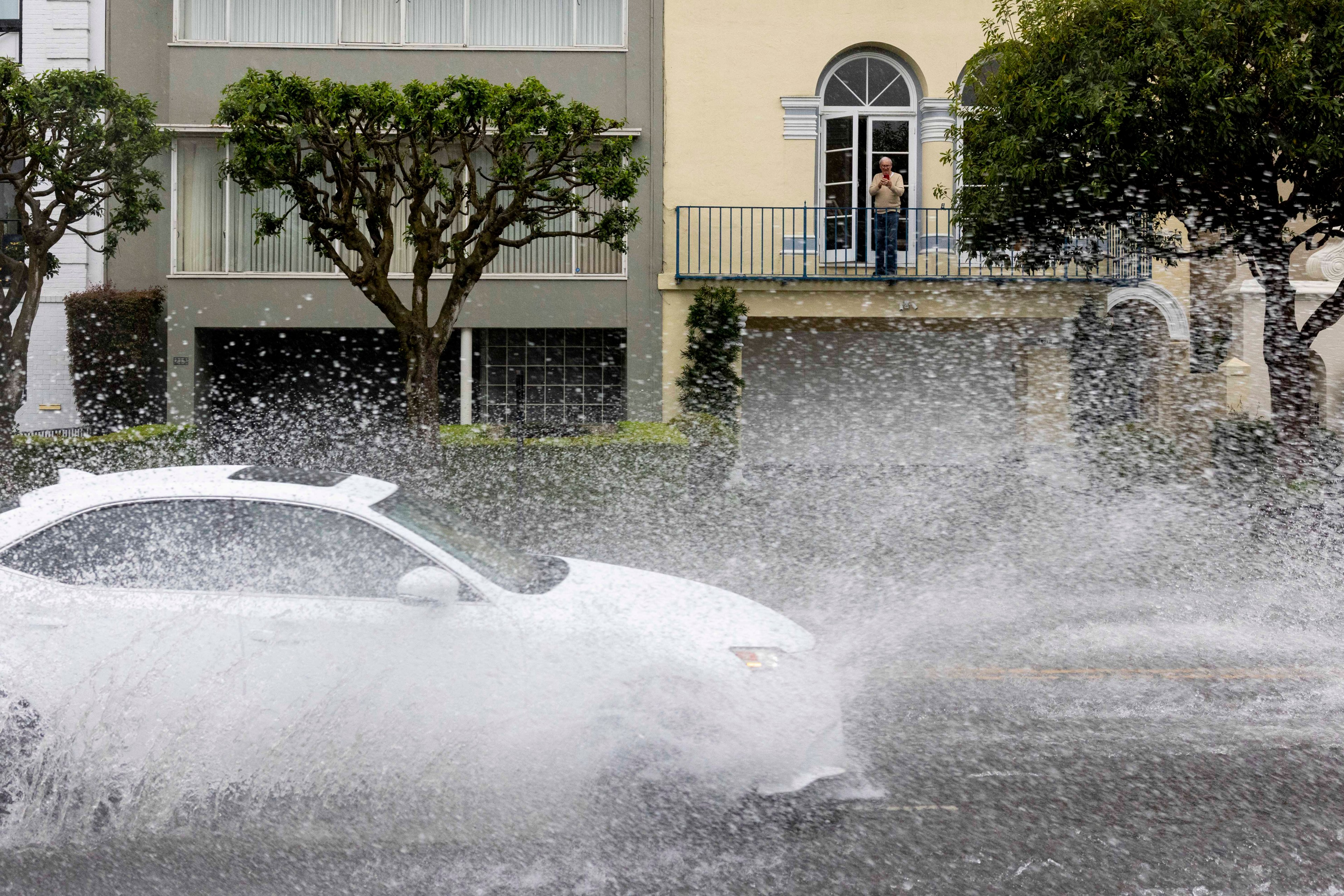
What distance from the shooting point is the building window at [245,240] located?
15023mm

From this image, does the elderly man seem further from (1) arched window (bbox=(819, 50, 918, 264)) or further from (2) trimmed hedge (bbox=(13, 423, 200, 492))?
(2) trimmed hedge (bbox=(13, 423, 200, 492))

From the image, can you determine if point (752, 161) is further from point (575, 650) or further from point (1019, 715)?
point (575, 650)

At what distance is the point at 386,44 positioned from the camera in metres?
14.9

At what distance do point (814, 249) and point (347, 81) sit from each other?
6558mm

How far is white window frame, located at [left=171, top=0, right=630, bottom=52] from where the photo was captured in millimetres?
14742

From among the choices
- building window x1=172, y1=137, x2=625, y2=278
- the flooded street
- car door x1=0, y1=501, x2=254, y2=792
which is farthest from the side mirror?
building window x1=172, y1=137, x2=625, y2=278

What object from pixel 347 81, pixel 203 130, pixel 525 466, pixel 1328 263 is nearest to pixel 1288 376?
pixel 1328 263

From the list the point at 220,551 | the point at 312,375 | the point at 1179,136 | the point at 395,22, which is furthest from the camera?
the point at 312,375

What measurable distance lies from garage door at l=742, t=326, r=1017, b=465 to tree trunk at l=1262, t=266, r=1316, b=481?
4.53m

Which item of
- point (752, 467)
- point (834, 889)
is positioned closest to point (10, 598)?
point (834, 889)

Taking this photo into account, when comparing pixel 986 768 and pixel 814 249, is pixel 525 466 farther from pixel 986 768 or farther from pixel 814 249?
pixel 986 768

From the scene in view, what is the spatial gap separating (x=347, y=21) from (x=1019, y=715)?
13.1 m

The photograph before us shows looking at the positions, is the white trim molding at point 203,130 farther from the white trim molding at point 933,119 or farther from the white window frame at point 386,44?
the white trim molding at point 933,119

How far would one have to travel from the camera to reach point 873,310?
15312 millimetres
